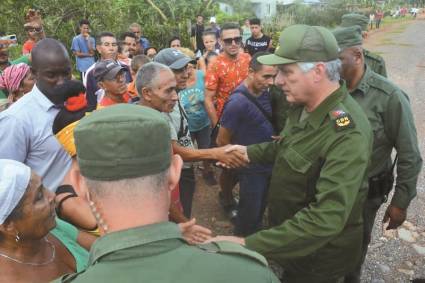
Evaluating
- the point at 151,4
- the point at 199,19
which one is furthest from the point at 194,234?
the point at 151,4

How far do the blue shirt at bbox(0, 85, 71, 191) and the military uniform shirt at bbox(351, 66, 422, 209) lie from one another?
216 centimetres

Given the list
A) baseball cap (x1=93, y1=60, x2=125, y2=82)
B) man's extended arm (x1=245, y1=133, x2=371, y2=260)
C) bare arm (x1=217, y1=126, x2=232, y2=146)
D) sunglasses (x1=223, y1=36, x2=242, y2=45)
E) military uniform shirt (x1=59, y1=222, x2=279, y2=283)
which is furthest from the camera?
sunglasses (x1=223, y1=36, x2=242, y2=45)

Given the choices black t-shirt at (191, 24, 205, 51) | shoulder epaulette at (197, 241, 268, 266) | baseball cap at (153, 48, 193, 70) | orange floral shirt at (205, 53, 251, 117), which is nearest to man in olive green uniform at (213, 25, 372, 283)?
shoulder epaulette at (197, 241, 268, 266)

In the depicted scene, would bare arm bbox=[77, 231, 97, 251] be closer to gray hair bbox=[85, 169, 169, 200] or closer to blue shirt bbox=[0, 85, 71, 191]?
blue shirt bbox=[0, 85, 71, 191]

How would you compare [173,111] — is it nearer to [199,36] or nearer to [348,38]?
[348,38]

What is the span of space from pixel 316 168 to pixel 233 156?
1.00 m

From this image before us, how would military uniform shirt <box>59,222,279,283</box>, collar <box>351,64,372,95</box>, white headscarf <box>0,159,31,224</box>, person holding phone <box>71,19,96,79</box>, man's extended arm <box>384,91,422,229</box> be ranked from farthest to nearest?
person holding phone <box>71,19,96,79</box> → collar <box>351,64,372,95</box> → man's extended arm <box>384,91,422,229</box> → white headscarf <box>0,159,31,224</box> → military uniform shirt <box>59,222,279,283</box>

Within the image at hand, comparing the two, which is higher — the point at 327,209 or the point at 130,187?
the point at 130,187

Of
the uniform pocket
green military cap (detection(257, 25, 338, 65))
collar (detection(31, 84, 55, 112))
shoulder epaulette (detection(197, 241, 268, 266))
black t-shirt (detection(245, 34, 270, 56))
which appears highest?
green military cap (detection(257, 25, 338, 65))

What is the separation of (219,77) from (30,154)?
9.58 feet

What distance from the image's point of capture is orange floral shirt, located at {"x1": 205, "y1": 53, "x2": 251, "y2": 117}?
5016 mm

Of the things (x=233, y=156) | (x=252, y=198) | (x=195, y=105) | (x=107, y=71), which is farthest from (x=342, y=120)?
(x=195, y=105)

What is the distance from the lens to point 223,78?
5.05 metres

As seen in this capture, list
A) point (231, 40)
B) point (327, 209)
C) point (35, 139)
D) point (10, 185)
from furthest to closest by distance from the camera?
point (231, 40), point (35, 139), point (327, 209), point (10, 185)
